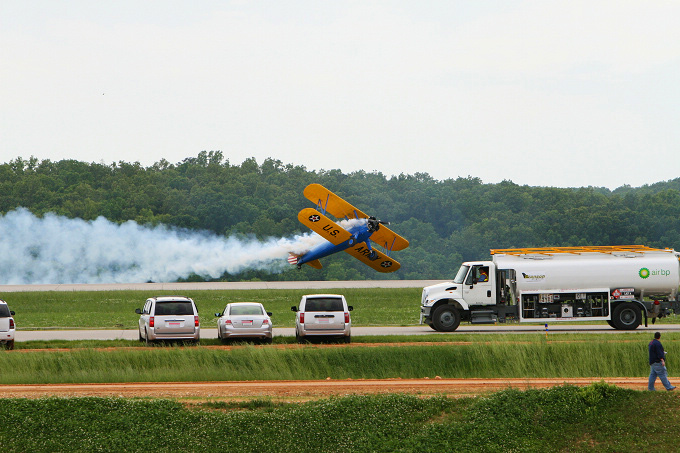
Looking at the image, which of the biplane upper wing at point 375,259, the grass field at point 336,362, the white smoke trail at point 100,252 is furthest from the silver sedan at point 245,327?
the white smoke trail at point 100,252

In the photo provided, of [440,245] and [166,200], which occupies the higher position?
[166,200]

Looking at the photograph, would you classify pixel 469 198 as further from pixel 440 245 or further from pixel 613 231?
pixel 613 231

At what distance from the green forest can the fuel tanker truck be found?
5781 cm

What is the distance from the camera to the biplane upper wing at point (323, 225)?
40375mm

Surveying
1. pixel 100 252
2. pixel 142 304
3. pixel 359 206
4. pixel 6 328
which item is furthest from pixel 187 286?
pixel 359 206

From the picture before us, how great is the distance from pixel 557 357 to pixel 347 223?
2043 centimetres

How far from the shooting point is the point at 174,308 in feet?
93.9

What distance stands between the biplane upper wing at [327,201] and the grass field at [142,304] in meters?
5.78

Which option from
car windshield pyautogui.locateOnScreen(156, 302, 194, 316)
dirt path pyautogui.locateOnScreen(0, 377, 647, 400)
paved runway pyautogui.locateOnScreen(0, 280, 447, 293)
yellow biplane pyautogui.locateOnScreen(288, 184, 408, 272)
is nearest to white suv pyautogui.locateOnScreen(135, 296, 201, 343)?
car windshield pyautogui.locateOnScreen(156, 302, 194, 316)

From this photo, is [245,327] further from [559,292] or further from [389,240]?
[389,240]

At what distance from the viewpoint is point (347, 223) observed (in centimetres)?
4303

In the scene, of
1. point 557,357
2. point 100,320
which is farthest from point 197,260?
point 557,357

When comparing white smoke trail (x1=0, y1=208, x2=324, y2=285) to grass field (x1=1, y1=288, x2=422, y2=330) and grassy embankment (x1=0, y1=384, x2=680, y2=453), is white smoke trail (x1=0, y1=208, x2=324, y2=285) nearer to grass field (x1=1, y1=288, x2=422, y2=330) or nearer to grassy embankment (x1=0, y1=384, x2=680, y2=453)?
grass field (x1=1, y1=288, x2=422, y2=330)

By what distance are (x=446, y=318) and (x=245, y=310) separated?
9065 mm
